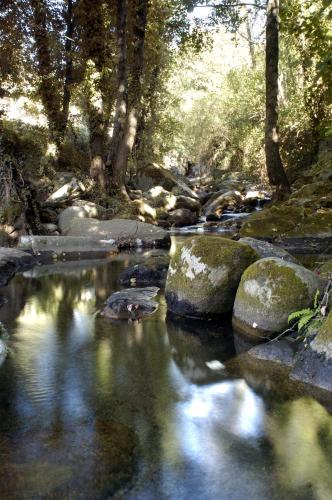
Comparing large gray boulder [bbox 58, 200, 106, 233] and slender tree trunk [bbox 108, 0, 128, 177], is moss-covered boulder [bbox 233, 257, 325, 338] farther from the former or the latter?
slender tree trunk [bbox 108, 0, 128, 177]

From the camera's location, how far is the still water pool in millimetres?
2988

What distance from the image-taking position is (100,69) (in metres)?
16.8

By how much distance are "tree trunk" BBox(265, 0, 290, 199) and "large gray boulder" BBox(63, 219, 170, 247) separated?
369 cm

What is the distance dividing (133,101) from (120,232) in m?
6.06

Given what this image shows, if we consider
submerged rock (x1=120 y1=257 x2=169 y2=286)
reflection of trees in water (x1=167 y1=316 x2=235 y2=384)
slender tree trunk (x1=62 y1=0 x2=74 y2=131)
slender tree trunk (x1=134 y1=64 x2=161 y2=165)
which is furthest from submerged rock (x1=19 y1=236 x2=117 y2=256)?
slender tree trunk (x1=134 y1=64 x2=161 y2=165)

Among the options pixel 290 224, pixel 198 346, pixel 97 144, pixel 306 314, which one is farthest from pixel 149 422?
pixel 97 144

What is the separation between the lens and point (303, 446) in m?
3.41

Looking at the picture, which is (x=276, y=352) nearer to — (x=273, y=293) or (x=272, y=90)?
(x=273, y=293)

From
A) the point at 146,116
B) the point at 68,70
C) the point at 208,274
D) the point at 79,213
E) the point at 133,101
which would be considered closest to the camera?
the point at 208,274

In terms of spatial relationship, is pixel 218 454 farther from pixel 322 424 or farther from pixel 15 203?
pixel 15 203

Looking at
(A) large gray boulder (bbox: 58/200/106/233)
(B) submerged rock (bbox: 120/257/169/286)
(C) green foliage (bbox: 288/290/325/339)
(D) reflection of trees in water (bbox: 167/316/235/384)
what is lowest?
(D) reflection of trees in water (bbox: 167/316/235/384)

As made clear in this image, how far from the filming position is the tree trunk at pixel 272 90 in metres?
13.1

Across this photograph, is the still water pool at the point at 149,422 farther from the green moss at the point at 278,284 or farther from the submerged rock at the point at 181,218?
the submerged rock at the point at 181,218

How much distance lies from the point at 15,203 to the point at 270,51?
8.06m
